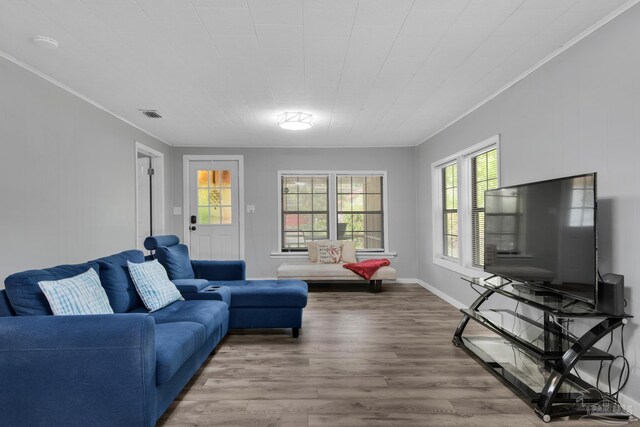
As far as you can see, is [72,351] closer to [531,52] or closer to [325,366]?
[325,366]

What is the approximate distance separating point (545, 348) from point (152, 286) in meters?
3.01

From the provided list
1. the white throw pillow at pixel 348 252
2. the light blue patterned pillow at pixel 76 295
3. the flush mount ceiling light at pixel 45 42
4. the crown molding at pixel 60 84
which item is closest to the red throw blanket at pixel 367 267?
the white throw pillow at pixel 348 252

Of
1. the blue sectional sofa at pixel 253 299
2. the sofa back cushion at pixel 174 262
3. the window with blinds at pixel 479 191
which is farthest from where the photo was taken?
the window with blinds at pixel 479 191

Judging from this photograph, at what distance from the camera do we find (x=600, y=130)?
2.46m

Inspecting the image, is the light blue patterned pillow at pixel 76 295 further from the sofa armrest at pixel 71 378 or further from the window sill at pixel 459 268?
the window sill at pixel 459 268

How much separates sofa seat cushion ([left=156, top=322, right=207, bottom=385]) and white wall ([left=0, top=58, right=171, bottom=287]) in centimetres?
142

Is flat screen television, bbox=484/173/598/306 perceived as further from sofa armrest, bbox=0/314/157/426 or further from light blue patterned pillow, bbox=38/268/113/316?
light blue patterned pillow, bbox=38/268/113/316

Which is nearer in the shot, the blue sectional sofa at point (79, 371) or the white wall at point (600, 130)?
the blue sectional sofa at point (79, 371)

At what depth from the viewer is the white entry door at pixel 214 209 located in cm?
641

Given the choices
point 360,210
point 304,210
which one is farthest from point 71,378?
point 360,210

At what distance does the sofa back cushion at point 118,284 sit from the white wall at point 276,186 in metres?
3.34

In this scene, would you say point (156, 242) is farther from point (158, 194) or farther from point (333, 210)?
point (333, 210)

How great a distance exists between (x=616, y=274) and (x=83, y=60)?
403 cm

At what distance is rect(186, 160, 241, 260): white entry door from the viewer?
6410mm
